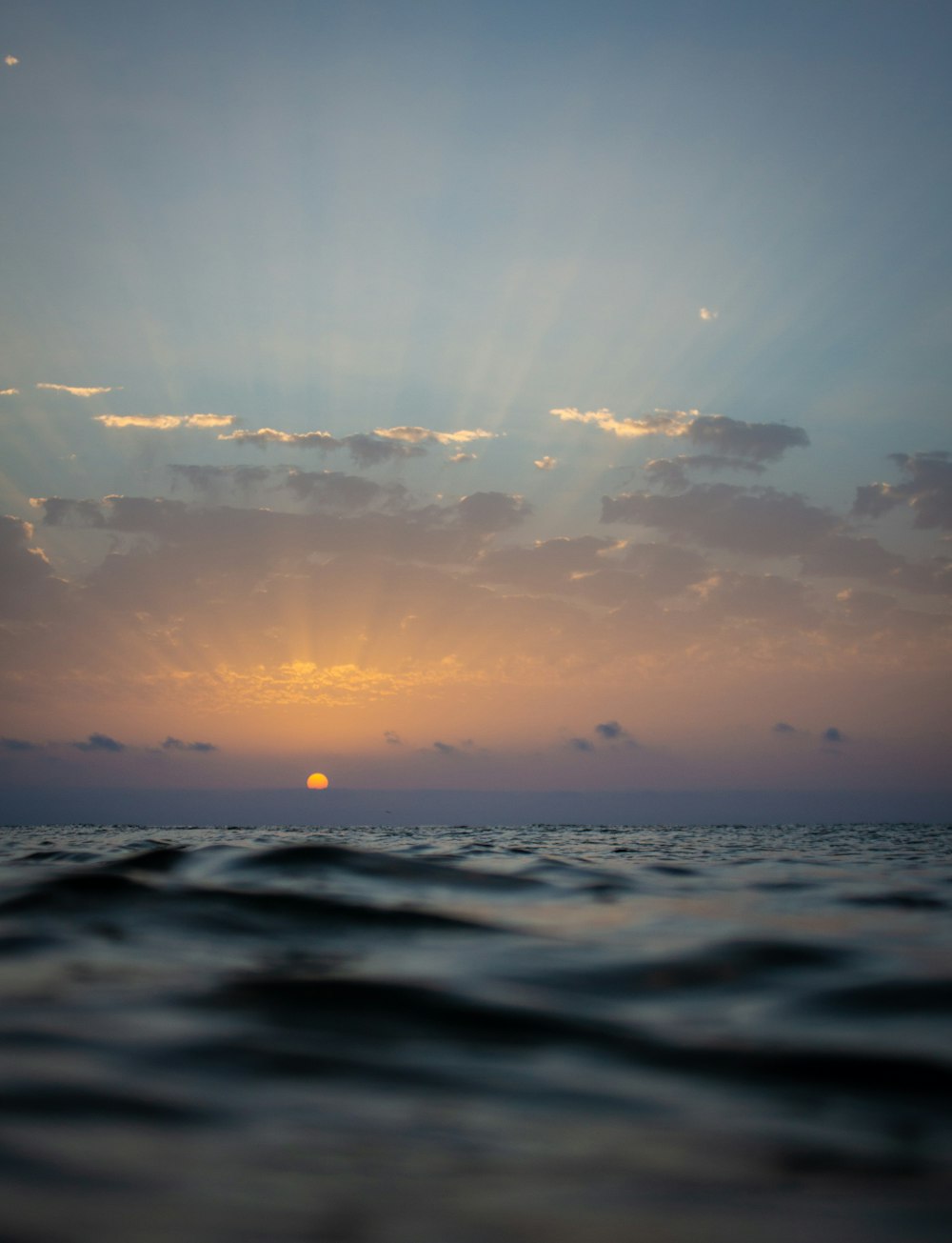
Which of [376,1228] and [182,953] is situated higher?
[182,953]

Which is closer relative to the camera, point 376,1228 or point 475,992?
point 376,1228

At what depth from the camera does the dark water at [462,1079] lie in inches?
80.2

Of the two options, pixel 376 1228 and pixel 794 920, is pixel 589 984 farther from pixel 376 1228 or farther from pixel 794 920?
pixel 794 920

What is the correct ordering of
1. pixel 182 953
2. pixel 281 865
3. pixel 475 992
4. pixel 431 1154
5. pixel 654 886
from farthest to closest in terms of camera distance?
pixel 654 886, pixel 281 865, pixel 182 953, pixel 475 992, pixel 431 1154

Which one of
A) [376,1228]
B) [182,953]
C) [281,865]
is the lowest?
[376,1228]

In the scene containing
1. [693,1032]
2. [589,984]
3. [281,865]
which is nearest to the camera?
[693,1032]

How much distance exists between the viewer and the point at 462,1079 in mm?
3020

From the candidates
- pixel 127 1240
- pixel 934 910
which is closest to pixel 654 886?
pixel 934 910

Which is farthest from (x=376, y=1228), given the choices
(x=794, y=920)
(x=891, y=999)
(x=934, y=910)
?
(x=934, y=910)

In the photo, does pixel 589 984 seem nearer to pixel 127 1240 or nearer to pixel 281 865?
pixel 127 1240

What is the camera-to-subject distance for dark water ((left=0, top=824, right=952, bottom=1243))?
6.68ft

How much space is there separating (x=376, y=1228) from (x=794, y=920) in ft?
19.8

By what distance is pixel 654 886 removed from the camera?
400 inches

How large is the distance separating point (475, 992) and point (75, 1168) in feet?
7.69
